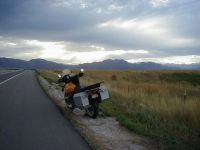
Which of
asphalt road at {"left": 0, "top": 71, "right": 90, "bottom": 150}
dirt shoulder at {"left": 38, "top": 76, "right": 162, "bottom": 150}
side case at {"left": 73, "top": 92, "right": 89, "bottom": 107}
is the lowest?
dirt shoulder at {"left": 38, "top": 76, "right": 162, "bottom": 150}

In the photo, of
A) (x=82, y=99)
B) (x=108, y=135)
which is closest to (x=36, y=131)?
(x=108, y=135)

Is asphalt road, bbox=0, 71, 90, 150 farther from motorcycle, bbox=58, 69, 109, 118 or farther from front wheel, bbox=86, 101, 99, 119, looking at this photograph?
front wheel, bbox=86, 101, 99, 119

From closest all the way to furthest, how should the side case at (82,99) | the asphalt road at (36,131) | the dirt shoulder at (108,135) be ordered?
the asphalt road at (36,131)
the dirt shoulder at (108,135)
the side case at (82,99)

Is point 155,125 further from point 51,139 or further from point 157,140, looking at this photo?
point 51,139

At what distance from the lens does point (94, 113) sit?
12.2 m

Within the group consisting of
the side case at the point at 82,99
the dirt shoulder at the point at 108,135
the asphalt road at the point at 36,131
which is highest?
the side case at the point at 82,99

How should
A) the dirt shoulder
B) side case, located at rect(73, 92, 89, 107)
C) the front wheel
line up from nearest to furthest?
1. the dirt shoulder
2. side case, located at rect(73, 92, 89, 107)
3. the front wheel

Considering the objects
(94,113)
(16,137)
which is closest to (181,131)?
(94,113)

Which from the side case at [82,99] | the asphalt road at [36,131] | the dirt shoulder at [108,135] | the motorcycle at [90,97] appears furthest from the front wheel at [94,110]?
the asphalt road at [36,131]

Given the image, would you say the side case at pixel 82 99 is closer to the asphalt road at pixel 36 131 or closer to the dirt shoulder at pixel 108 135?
the dirt shoulder at pixel 108 135

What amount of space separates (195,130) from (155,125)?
1.25 m

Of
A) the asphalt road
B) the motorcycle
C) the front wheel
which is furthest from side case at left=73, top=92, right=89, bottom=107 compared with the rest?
the asphalt road

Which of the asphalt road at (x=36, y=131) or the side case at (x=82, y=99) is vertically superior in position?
the side case at (x=82, y=99)

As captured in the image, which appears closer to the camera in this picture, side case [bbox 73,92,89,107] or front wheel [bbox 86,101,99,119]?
side case [bbox 73,92,89,107]
